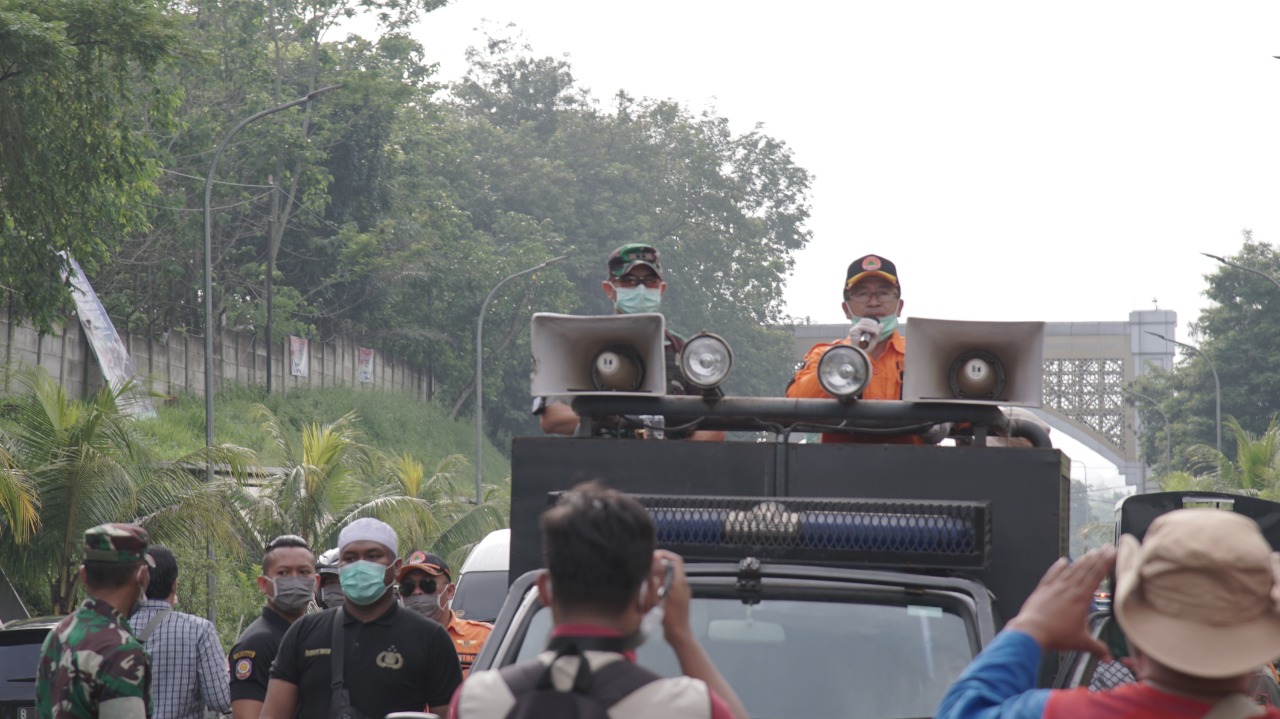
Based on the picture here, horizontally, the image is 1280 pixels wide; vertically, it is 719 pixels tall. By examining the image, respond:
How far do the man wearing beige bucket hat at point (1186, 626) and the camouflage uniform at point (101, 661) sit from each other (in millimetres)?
Answer: 3274

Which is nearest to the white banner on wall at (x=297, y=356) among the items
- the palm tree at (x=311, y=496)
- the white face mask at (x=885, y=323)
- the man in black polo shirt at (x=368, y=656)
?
the palm tree at (x=311, y=496)

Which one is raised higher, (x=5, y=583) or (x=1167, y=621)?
(x=1167, y=621)

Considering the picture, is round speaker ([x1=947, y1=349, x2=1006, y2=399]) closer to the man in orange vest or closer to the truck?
the truck

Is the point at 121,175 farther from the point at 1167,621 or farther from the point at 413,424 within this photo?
the point at 413,424

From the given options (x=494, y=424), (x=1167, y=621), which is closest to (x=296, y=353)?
(x=494, y=424)

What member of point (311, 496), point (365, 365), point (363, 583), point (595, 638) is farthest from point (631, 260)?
point (365, 365)

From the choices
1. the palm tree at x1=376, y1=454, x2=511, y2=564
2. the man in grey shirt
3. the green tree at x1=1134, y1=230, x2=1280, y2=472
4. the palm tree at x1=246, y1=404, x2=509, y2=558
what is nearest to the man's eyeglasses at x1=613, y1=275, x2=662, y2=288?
the man in grey shirt

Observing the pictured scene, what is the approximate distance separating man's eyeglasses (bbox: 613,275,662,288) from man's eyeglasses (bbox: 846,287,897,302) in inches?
29.9

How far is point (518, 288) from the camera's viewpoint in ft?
181

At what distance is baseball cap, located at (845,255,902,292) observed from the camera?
6.52 m

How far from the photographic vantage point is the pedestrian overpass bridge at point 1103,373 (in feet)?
271

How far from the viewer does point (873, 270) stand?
651 cm

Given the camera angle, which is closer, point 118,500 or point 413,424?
point 118,500

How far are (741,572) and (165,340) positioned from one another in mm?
35341
